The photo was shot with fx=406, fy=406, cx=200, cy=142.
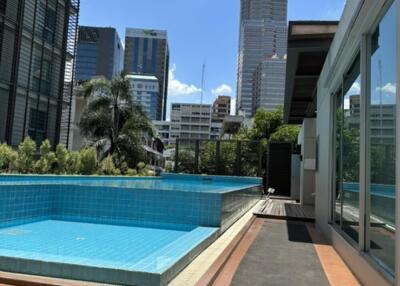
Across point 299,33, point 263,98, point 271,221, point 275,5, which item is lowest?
point 271,221

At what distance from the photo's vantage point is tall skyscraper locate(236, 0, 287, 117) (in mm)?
84188

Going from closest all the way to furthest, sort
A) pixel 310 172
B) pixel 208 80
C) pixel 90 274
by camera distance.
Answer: pixel 90 274
pixel 310 172
pixel 208 80

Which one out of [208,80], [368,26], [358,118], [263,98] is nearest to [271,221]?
[358,118]

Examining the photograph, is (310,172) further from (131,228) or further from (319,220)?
(131,228)

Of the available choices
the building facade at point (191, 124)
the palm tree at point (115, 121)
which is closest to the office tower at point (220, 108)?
the building facade at point (191, 124)

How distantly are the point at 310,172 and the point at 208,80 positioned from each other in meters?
68.9

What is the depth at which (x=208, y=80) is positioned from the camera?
269 feet

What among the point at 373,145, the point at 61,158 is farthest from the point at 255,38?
the point at 373,145

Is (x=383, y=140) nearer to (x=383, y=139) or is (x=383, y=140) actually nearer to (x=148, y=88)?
(x=383, y=139)

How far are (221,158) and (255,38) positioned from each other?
70.1 m

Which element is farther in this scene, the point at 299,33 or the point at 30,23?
the point at 30,23

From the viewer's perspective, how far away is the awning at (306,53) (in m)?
8.35

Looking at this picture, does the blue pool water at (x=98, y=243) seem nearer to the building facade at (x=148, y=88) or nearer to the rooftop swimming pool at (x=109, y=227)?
the rooftop swimming pool at (x=109, y=227)

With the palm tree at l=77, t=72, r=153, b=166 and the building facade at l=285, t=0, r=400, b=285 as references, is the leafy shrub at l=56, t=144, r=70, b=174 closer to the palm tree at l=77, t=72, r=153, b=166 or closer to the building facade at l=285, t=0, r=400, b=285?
the palm tree at l=77, t=72, r=153, b=166
